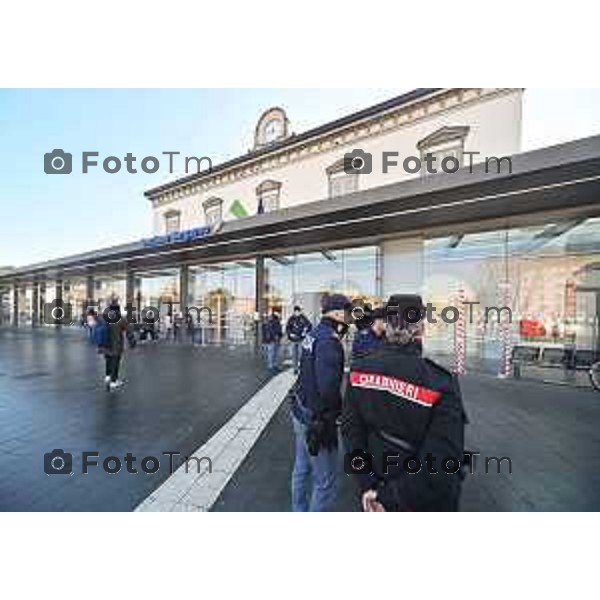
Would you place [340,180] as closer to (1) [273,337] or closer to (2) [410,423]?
(1) [273,337]

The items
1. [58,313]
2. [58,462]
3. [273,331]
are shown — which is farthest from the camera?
[58,313]

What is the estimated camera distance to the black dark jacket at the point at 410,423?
1683mm

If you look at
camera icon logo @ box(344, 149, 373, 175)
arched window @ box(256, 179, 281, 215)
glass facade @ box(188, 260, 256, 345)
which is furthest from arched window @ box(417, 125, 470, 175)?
glass facade @ box(188, 260, 256, 345)

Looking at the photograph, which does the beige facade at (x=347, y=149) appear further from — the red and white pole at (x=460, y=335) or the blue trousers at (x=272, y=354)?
the blue trousers at (x=272, y=354)

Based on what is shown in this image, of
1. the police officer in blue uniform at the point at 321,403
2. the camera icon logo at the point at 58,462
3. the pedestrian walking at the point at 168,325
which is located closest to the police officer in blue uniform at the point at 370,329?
the police officer in blue uniform at the point at 321,403

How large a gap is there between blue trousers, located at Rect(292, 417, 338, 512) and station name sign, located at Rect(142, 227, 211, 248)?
36.7 ft

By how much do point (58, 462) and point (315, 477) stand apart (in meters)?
3.15

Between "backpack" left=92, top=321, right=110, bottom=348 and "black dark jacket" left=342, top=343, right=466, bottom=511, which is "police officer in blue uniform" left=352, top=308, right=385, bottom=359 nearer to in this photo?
"black dark jacket" left=342, top=343, right=466, bottom=511

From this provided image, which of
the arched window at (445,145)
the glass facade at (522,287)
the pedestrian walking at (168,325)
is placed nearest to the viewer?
the glass facade at (522,287)

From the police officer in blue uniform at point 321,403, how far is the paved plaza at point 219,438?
64 cm

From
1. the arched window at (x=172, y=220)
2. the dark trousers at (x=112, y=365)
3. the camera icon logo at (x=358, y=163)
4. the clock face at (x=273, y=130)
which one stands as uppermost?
the clock face at (x=273, y=130)

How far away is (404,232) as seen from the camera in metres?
11.1

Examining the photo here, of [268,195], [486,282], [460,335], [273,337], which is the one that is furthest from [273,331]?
[268,195]

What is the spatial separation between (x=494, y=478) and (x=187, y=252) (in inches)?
561
